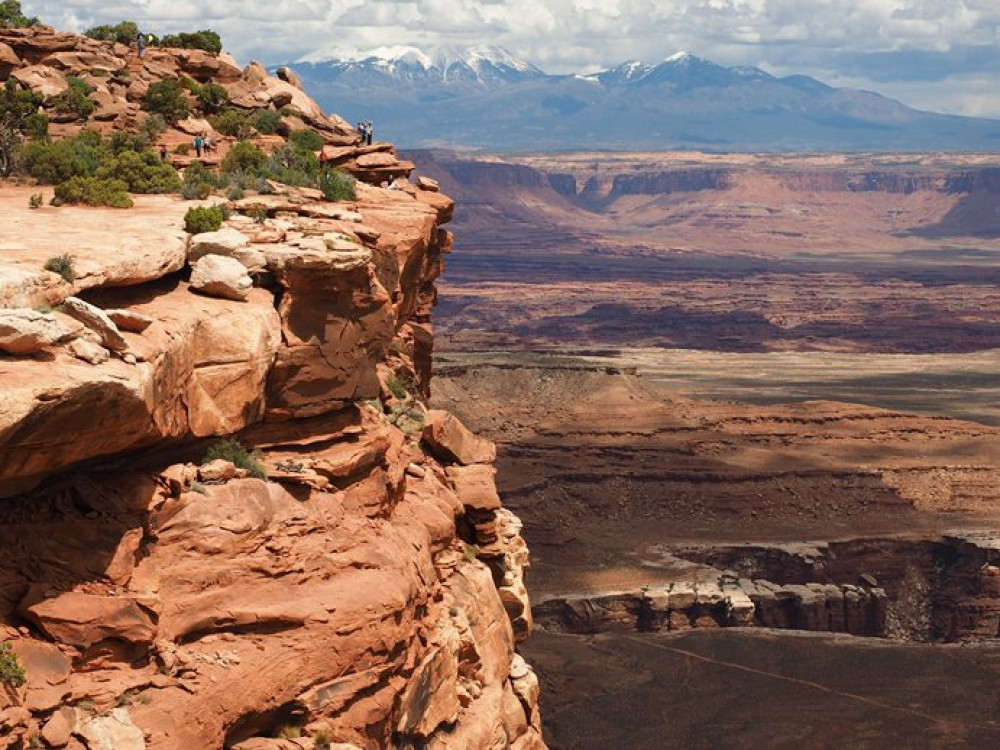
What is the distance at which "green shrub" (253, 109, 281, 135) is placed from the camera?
33188mm

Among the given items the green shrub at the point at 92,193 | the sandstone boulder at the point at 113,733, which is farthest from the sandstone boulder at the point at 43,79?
the sandstone boulder at the point at 113,733

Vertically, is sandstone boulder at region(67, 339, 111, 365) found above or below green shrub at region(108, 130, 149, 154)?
above

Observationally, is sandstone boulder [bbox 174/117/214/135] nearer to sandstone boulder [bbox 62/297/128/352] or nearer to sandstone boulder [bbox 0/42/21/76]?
sandstone boulder [bbox 0/42/21/76]

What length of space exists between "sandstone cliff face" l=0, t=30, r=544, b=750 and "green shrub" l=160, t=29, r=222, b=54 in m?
17.1

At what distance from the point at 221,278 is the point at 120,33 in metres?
22.7

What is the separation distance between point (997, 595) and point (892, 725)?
67.2 feet

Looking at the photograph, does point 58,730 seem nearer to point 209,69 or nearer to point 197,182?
point 197,182

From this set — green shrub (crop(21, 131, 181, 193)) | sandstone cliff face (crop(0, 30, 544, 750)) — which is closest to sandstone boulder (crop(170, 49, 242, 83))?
green shrub (crop(21, 131, 181, 193))

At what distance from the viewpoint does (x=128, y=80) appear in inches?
1356

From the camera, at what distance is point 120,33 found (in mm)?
39781

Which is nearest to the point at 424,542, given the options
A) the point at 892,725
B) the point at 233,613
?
the point at 233,613

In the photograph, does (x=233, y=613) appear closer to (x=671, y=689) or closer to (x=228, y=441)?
(x=228, y=441)

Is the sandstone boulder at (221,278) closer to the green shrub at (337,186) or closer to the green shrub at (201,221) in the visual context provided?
the green shrub at (201,221)

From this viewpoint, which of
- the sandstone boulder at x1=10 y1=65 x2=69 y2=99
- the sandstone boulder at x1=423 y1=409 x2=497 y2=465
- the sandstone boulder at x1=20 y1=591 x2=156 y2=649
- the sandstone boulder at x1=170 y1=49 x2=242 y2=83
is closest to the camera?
the sandstone boulder at x1=20 y1=591 x2=156 y2=649
